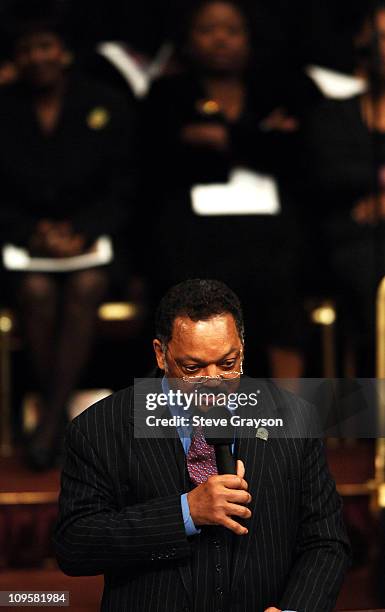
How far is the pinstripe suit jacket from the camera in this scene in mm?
2184

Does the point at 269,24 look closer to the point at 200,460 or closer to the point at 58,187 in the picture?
the point at 58,187

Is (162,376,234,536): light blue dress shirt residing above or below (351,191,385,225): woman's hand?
below

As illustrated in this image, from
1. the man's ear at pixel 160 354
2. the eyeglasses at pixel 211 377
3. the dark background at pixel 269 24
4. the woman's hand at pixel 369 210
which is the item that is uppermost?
the dark background at pixel 269 24

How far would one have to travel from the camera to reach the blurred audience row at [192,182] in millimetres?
3449

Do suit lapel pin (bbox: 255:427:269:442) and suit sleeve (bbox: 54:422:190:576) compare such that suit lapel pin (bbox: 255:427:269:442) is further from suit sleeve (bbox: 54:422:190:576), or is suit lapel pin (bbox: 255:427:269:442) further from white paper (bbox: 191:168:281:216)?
white paper (bbox: 191:168:281:216)

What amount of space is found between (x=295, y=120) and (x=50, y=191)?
69 centimetres

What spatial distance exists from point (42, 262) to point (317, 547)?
1.47m

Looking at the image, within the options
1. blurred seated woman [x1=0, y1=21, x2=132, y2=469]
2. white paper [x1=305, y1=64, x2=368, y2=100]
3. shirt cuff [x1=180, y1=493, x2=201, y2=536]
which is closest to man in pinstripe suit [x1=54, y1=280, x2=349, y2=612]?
shirt cuff [x1=180, y1=493, x2=201, y2=536]

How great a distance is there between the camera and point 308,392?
3504 mm

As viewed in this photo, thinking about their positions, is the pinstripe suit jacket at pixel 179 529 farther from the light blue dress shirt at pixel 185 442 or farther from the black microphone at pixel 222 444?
the black microphone at pixel 222 444

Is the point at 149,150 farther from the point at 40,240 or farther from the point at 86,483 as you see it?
the point at 86,483

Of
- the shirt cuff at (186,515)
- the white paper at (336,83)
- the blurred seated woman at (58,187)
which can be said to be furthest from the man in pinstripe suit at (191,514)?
the white paper at (336,83)

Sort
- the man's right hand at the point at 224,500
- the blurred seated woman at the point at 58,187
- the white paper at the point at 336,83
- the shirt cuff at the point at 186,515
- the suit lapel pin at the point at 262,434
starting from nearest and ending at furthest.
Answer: the man's right hand at the point at 224,500 → the shirt cuff at the point at 186,515 → the suit lapel pin at the point at 262,434 → the blurred seated woman at the point at 58,187 → the white paper at the point at 336,83

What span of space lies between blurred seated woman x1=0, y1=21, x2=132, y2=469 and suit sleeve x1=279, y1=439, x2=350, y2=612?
49.2 inches
